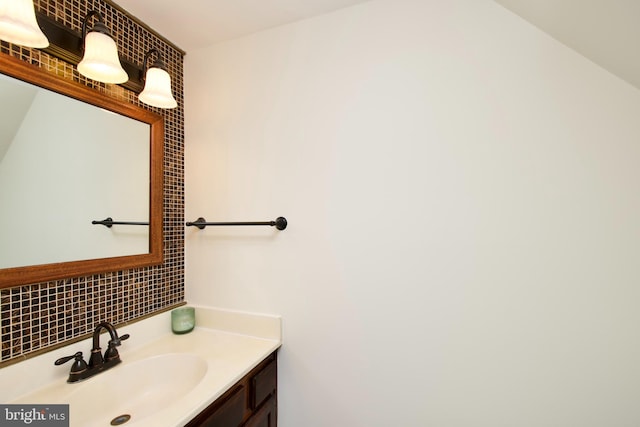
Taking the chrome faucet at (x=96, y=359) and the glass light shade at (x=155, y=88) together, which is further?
the glass light shade at (x=155, y=88)

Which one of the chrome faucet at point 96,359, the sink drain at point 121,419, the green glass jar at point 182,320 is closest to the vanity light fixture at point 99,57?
the chrome faucet at point 96,359

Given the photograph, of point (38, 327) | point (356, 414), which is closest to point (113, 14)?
point (38, 327)

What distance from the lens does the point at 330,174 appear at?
1165 mm

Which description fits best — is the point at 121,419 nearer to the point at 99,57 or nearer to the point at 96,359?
the point at 96,359

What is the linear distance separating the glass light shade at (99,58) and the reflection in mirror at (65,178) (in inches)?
7.7

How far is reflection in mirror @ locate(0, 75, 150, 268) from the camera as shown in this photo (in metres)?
0.85

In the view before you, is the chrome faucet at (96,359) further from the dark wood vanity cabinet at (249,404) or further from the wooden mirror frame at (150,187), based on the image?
the dark wood vanity cabinet at (249,404)

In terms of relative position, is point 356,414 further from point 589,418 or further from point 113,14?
point 113,14

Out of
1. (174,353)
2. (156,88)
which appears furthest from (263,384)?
(156,88)

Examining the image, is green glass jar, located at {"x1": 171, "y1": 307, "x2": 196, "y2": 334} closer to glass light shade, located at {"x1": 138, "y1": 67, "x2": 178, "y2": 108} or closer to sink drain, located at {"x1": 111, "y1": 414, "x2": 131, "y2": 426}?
sink drain, located at {"x1": 111, "y1": 414, "x2": 131, "y2": 426}

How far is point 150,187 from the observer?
1.25 m

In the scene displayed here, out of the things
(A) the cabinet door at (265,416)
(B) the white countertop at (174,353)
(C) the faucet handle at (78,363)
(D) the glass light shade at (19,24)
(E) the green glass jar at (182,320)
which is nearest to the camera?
(D) the glass light shade at (19,24)

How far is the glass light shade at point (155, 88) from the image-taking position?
1.08m

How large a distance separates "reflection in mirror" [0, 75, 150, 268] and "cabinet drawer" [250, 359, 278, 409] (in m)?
0.78
